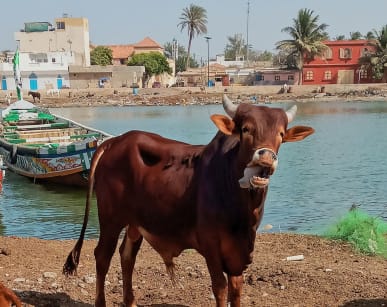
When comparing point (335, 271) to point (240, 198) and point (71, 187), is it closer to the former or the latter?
point (240, 198)

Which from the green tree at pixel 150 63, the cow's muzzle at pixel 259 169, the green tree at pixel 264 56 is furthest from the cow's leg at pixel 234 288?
the green tree at pixel 264 56

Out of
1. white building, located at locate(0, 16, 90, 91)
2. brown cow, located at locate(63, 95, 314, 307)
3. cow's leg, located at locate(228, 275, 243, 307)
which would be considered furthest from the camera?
white building, located at locate(0, 16, 90, 91)

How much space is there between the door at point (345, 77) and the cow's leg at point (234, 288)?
73.9 meters

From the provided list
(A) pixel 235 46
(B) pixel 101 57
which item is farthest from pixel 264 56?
(B) pixel 101 57

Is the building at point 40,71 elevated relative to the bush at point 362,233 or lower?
elevated

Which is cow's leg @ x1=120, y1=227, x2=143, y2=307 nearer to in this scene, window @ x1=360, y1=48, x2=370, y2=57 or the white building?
window @ x1=360, y1=48, x2=370, y2=57

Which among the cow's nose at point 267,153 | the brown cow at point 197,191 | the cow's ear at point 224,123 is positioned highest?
the cow's ear at point 224,123

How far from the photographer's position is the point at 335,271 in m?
6.39

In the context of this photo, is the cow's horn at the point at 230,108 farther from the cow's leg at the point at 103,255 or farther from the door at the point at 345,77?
the door at the point at 345,77

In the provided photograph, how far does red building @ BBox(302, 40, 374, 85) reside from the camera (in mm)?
73875

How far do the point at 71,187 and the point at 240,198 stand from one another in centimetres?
1529

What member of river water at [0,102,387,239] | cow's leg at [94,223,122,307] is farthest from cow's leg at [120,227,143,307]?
river water at [0,102,387,239]

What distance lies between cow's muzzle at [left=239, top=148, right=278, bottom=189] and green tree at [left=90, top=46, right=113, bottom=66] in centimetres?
8883

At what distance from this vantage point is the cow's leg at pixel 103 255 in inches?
218
